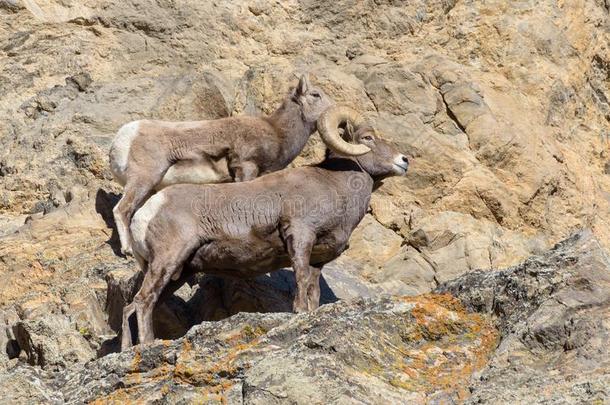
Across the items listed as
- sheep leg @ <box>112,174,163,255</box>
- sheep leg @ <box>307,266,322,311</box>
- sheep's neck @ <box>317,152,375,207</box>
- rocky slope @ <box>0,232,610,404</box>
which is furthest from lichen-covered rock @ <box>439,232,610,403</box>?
sheep leg @ <box>112,174,163,255</box>

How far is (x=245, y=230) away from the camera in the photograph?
39.4 feet

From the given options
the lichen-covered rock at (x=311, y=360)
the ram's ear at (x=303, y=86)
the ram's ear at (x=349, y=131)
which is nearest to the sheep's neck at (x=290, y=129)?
the ram's ear at (x=303, y=86)

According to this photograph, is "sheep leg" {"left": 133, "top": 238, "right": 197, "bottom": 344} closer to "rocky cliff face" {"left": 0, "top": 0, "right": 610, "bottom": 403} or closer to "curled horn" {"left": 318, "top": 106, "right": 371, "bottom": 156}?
"rocky cliff face" {"left": 0, "top": 0, "right": 610, "bottom": 403}

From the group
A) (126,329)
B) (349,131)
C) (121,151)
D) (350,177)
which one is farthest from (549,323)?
(121,151)

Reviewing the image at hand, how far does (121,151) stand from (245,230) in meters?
2.65

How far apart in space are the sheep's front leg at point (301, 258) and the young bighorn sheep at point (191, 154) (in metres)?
1.86

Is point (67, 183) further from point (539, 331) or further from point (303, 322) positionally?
point (539, 331)

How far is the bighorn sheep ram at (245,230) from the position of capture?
Answer: 11.7 meters

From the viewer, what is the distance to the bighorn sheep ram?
460 inches

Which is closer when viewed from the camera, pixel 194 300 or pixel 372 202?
pixel 194 300

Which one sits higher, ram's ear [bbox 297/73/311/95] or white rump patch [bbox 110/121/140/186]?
ram's ear [bbox 297/73/311/95]

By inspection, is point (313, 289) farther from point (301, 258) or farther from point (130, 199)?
point (130, 199)

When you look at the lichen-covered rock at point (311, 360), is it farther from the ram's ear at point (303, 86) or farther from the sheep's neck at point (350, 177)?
the ram's ear at point (303, 86)

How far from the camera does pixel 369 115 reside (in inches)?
643
